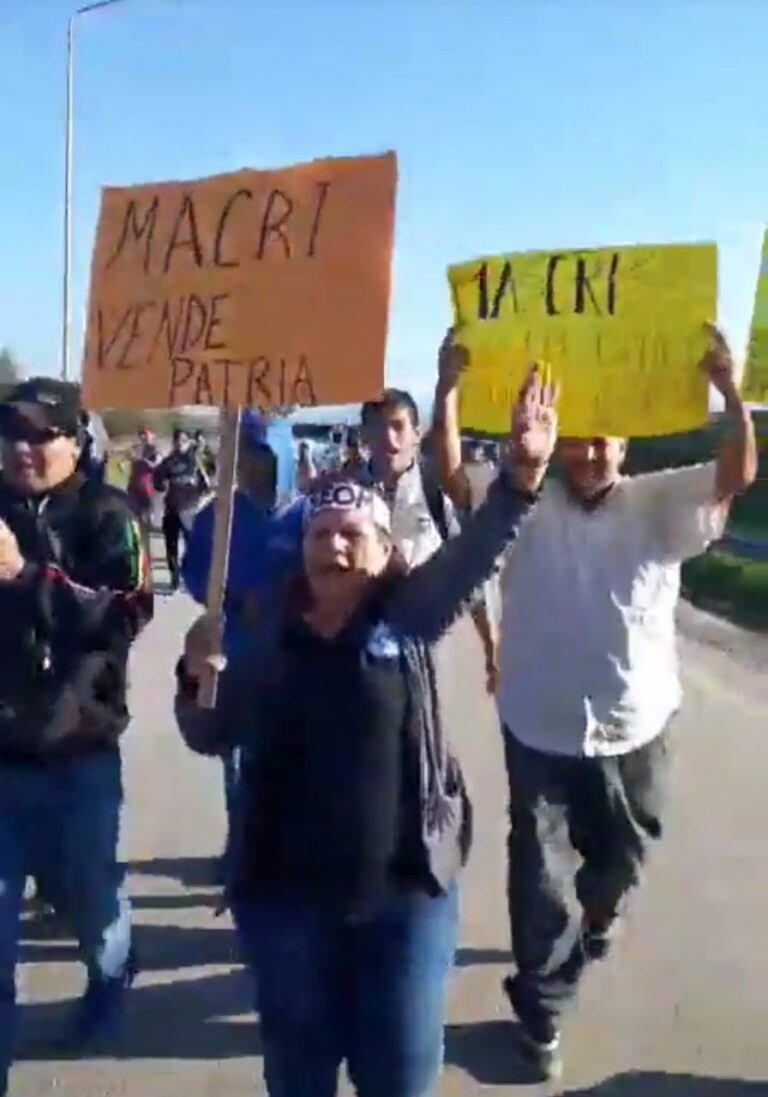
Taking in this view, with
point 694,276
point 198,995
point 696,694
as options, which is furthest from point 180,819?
point 696,694

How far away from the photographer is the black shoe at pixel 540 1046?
14.2ft

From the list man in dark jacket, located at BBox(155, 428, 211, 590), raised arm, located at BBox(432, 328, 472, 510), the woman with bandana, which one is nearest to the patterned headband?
the woman with bandana

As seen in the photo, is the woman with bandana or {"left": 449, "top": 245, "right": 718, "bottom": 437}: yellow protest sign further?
{"left": 449, "top": 245, "right": 718, "bottom": 437}: yellow protest sign

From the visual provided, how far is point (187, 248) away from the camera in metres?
3.50

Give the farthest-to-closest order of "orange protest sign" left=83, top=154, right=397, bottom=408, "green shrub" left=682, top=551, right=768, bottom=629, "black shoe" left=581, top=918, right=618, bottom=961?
1. "green shrub" left=682, top=551, right=768, bottom=629
2. "black shoe" left=581, top=918, right=618, bottom=961
3. "orange protest sign" left=83, top=154, right=397, bottom=408

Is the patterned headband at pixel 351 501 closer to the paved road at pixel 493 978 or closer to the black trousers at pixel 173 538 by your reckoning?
the paved road at pixel 493 978

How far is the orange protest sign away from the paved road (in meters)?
1.83

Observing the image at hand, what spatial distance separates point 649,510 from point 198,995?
189 cm

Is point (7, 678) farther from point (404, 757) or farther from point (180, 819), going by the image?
point (180, 819)

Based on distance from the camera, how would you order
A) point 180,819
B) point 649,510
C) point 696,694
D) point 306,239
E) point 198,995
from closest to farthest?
point 306,239 < point 649,510 < point 198,995 < point 180,819 < point 696,694

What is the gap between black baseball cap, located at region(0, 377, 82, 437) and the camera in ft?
12.8

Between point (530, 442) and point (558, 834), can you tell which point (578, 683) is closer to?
point (558, 834)

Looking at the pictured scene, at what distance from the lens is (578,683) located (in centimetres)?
441

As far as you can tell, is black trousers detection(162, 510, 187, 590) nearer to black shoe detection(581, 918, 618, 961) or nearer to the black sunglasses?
black shoe detection(581, 918, 618, 961)
